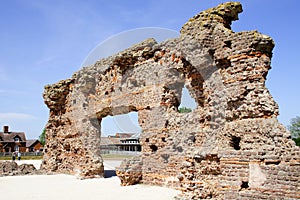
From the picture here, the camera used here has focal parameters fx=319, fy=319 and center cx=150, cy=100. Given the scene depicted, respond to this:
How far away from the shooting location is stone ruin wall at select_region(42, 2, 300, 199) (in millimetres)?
6402

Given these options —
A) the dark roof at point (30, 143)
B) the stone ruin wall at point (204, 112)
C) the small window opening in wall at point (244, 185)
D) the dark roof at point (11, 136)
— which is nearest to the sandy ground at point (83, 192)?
the stone ruin wall at point (204, 112)

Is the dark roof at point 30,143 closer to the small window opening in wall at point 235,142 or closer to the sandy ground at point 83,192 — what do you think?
the sandy ground at point 83,192

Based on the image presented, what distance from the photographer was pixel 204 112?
28.7 ft

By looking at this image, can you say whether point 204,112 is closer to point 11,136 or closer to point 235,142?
point 235,142

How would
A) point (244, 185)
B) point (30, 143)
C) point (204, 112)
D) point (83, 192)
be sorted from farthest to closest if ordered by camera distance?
point (30, 143)
point (83, 192)
point (204, 112)
point (244, 185)

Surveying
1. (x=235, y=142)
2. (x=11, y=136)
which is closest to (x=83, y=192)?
(x=235, y=142)

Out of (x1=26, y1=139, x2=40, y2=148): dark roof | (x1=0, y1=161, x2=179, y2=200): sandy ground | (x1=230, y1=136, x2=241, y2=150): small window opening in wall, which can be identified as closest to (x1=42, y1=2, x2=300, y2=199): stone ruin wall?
(x1=230, y1=136, x2=241, y2=150): small window opening in wall

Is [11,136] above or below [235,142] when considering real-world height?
below

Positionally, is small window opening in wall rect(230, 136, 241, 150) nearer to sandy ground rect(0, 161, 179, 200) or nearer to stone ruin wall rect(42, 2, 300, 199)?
stone ruin wall rect(42, 2, 300, 199)

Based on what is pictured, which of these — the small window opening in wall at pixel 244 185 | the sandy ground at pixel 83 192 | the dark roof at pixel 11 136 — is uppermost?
the dark roof at pixel 11 136

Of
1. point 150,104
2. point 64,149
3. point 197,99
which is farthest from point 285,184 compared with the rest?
point 64,149

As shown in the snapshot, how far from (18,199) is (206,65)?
632 centimetres

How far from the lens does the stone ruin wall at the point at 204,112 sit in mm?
6402

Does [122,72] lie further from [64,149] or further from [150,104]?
[64,149]
